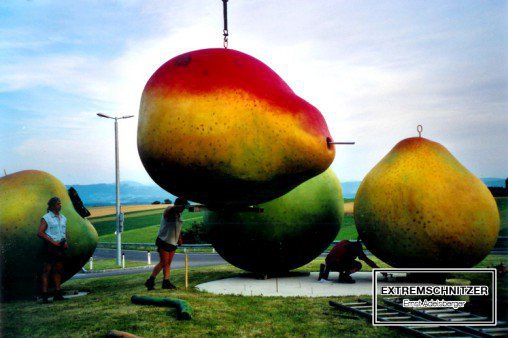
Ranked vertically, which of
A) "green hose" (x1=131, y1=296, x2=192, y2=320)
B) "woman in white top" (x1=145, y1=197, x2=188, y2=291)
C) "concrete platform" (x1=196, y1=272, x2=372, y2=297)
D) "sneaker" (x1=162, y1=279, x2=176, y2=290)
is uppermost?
"woman in white top" (x1=145, y1=197, x2=188, y2=291)

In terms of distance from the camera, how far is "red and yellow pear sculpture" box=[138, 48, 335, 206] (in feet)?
10.5

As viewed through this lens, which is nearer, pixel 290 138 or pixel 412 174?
pixel 290 138

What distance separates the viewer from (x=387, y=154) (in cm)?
921

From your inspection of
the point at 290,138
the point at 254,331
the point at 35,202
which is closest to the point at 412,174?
the point at 254,331

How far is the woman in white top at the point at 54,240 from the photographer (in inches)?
315

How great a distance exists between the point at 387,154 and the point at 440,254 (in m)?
2.02

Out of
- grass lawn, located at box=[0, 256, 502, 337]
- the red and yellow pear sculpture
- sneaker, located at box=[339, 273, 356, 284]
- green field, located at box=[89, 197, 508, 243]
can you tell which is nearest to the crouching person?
sneaker, located at box=[339, 273, 356, 284]

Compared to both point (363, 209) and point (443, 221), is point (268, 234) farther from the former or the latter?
point (443, 221)

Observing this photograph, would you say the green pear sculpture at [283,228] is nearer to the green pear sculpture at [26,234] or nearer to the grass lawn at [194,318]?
the grass lawn at [194,318]

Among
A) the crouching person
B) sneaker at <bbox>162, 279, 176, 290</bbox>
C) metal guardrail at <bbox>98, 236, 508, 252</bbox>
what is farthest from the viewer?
metal guardrail at <bbox>98, 236, 508, 252</bbox>

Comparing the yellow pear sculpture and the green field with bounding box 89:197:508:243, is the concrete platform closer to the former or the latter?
the yellow pear sculpture

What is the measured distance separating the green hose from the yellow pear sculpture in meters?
3.73

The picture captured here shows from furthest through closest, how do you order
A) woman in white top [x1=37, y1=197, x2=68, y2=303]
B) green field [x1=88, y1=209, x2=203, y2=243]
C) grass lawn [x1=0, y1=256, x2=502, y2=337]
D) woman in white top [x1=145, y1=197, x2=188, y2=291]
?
green field [x1=88, y1=209, x2=203, y2=243] → woman in white top [x1=145, y1=197, x2=188, y2=291] → woman in white top [x1=37, y1=197, x2=68, y2=303] → grass lawn [x1=0, y1=256, x2=502, y2=337]

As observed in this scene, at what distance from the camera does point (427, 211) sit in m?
8.05
